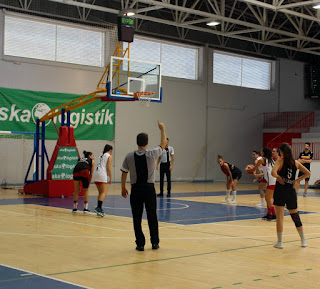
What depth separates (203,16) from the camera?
95.6ft

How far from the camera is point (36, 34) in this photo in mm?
24875

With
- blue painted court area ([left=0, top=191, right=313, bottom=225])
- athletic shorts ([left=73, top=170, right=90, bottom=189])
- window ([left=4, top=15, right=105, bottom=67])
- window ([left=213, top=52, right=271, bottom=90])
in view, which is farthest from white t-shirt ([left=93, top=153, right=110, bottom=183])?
window ([left=213, top=52, right=271, bottom=90])

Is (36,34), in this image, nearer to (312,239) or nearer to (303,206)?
(303,206)

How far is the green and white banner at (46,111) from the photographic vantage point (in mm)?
24375

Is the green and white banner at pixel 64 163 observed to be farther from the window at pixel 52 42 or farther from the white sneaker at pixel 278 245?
the white sneaker at pixel 278 245

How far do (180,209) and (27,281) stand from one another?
924 centimetres

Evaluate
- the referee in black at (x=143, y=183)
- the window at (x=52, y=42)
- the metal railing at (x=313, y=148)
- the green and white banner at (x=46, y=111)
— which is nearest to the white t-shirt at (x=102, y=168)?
the referee in black at (x=143, y=183)

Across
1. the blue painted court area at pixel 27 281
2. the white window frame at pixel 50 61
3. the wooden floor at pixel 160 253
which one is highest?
the white window frame at pixel 50 61

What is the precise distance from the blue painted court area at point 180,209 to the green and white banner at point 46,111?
7.40 meters

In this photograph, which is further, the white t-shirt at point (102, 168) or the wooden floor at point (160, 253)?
the white t-shirt at point (102, 168)

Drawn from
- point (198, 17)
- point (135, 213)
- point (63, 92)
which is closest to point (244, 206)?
point (135, 213)

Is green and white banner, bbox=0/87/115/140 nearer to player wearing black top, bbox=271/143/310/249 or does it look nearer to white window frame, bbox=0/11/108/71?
white window frame, bbox=0/11/108/71

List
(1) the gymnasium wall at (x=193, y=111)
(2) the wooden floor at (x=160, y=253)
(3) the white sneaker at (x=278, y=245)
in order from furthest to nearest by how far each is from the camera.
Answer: (1) the gymnasium wall at (x=193, y=111) < (3) the white sneaker at (x=278, y=245) < (2) the wooden floor at (x=160, y=253)

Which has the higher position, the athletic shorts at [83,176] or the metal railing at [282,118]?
the metal railing at [282,118]
